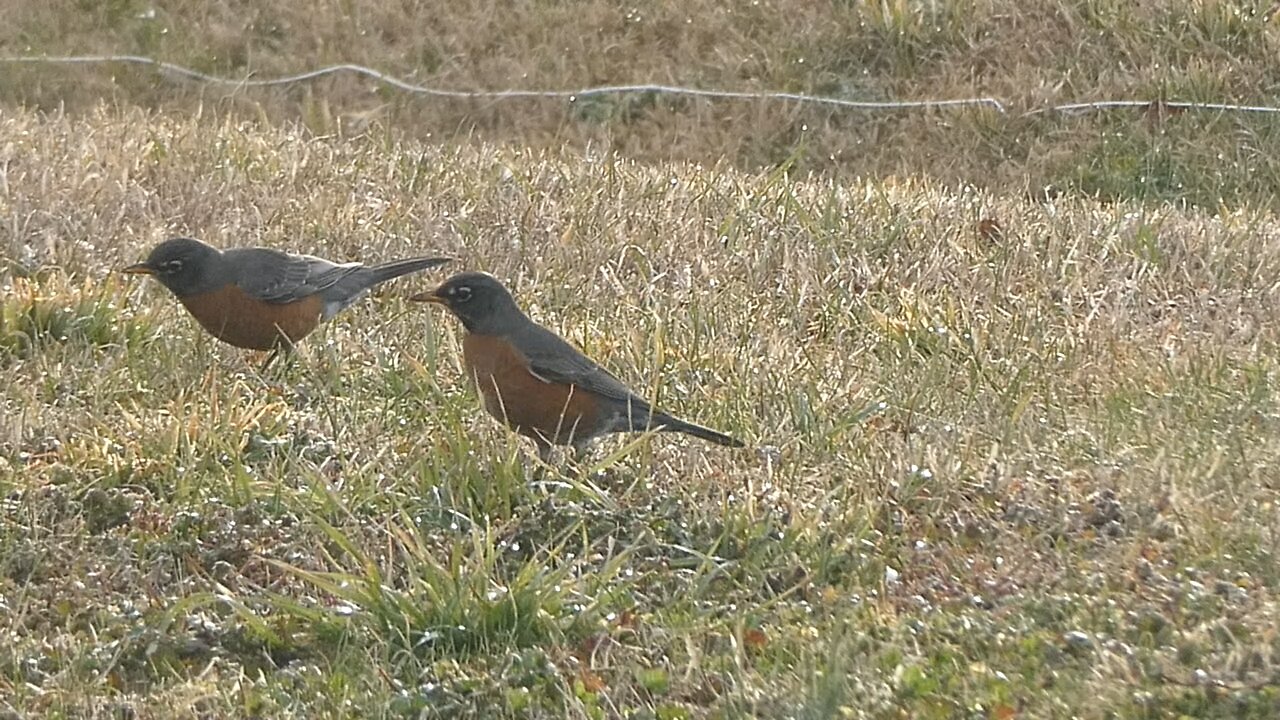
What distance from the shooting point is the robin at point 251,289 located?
5746 millimetres

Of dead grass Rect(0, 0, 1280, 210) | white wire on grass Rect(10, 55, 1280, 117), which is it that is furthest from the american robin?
white wire on grass Rect(10, 55, 1280, 117)

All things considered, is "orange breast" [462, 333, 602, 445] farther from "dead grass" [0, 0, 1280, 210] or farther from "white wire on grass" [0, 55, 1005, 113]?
"white wire on grass" [0, 55, 1005, 113]

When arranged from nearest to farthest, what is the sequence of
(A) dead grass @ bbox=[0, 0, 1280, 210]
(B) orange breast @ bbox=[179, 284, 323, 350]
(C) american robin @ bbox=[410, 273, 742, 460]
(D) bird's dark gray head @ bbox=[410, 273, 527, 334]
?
1. (C) american robin @ bbox=[410, 273, 742, 460]
2. (D) bird's dark gray head @ bbox=[410, 273, 527, 334]
3. (B) orange breast @ bbox=[179, 284, 323, 350]
4. (A) dead grass @ bbox=[0, 0, 1280, 210]

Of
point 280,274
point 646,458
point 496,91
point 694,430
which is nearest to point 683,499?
point 646,458

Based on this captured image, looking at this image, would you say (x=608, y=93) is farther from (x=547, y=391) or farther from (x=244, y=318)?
(x=547, y=391)

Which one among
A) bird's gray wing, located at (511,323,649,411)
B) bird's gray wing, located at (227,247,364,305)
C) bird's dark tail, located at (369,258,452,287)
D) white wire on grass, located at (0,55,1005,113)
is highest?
bird's gray wing, located at (511,323,649,411)

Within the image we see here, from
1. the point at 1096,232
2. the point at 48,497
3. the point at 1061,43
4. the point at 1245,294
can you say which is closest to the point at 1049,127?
the point at 1061,43

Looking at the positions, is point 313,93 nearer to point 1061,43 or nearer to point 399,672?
point 1061,43

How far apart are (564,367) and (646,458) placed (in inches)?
21.9

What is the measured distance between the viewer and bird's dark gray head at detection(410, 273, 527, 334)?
17.0 feet

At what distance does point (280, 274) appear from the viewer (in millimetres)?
6020

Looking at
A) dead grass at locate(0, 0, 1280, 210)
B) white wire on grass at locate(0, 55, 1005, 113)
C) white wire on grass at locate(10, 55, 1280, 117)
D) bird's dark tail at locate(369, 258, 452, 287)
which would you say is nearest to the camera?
bird's dark tail at locate(369, 258, 452, 287)

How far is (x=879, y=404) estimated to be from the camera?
5.01 meters

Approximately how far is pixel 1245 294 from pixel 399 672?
4.20m
